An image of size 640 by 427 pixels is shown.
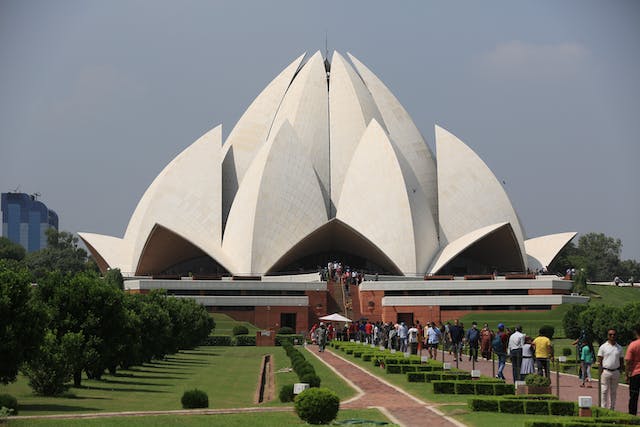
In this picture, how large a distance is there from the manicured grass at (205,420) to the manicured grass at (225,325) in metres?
30.2

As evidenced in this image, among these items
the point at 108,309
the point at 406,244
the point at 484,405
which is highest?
the point at 406,244

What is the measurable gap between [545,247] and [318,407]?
48264 mm

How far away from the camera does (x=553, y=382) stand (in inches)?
741

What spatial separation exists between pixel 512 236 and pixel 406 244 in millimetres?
5720

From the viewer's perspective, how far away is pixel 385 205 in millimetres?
52219

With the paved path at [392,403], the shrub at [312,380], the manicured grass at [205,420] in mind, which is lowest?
the manicured grass at [205,420]

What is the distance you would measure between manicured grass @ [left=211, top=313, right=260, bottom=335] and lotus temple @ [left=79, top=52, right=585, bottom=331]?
850mm

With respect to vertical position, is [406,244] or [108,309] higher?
[406,244]

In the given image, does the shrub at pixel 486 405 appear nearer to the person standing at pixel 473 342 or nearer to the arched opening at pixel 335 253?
the person standing at pixel 473 342

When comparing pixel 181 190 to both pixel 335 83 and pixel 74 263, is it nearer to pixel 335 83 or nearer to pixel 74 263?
pixel 335 83

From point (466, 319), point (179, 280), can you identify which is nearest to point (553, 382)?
point (466, 319)

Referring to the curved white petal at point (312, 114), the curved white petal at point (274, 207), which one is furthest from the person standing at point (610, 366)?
the curved white petal at point (312, 114)

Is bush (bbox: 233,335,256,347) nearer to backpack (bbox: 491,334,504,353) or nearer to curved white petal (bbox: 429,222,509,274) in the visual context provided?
curved white petal (bbox: 429,222,509,274)

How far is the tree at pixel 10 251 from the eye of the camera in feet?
276
